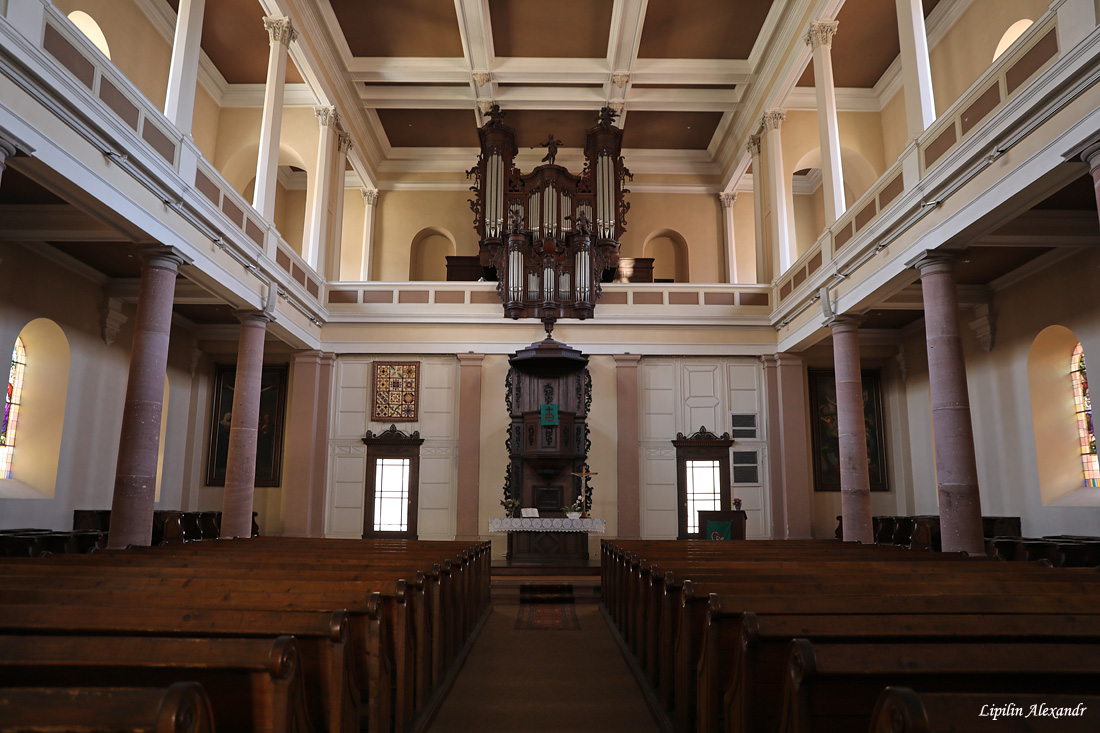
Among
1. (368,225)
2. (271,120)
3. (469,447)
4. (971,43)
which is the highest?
(971,43)

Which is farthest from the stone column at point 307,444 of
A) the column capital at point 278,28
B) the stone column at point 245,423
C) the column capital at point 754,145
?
the column capital at point 754,145

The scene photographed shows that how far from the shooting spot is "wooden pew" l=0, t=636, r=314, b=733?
243 cm

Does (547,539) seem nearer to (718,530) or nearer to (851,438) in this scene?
(718,530)

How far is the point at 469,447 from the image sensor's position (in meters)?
14.8

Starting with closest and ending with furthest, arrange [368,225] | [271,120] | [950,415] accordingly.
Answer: [950,415] → [271,120] → [368,225]

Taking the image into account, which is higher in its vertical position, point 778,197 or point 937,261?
point 778,197

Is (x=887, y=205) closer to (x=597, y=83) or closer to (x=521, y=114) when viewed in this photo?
(x=597, y=83)

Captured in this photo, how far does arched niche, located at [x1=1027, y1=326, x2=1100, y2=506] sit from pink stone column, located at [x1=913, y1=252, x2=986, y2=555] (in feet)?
11.2

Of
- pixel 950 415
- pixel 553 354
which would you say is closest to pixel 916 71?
pixel 950 415

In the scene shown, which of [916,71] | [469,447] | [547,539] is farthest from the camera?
[469,447]

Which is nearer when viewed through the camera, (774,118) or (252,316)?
(252,316)

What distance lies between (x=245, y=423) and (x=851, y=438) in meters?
9.58

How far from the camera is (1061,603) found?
3.66m

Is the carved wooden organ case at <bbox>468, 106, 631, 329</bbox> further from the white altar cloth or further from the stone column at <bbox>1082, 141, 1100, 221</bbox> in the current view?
the stone column at <bbox>1082, 141, 1100, 221</bbox>
